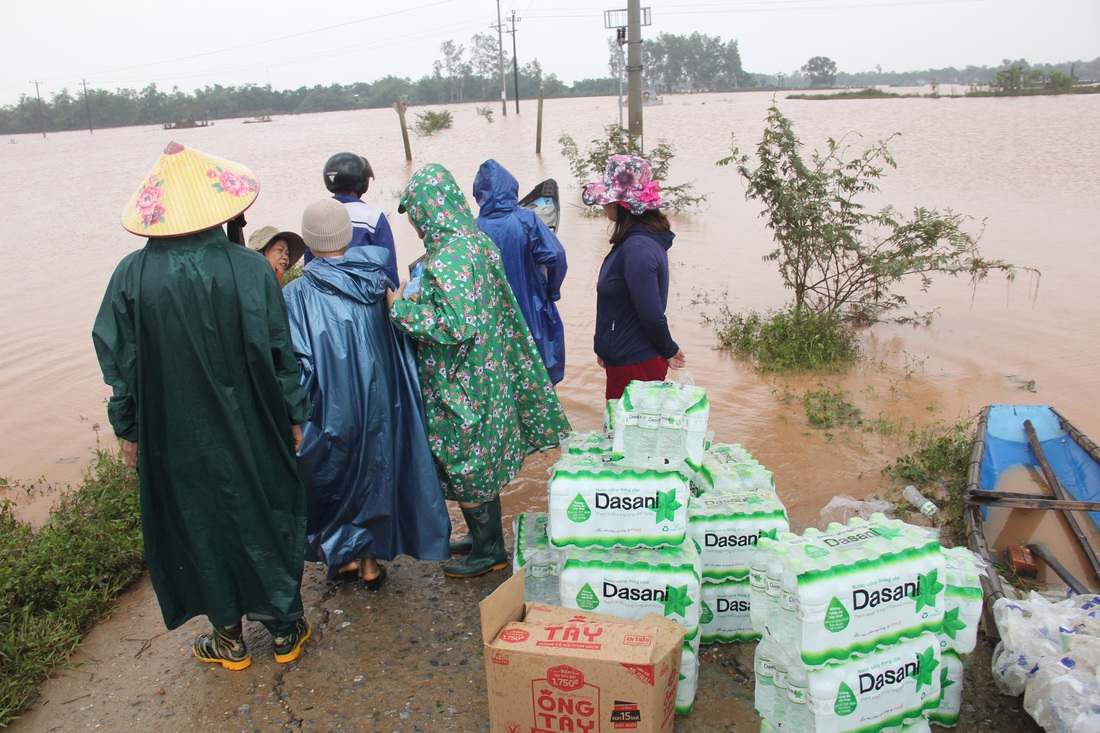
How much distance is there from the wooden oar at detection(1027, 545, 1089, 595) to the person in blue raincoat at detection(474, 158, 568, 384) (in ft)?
8.38

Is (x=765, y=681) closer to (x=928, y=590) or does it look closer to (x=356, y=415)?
(x=928, y=590)

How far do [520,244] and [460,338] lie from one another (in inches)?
54.2

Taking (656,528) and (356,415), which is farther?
(356,415)

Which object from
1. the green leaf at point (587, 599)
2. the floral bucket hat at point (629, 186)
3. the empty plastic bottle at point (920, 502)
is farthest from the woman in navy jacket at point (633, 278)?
the empty plastic bottle at point (920, 502)

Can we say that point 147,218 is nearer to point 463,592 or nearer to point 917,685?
point 463,592

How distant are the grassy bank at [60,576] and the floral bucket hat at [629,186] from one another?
283 centimetres

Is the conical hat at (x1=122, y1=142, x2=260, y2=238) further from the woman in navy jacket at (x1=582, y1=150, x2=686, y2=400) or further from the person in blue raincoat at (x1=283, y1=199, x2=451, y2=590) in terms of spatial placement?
the woman in navy jacket at (x1=582, y1=150, x2=686, y2=400)

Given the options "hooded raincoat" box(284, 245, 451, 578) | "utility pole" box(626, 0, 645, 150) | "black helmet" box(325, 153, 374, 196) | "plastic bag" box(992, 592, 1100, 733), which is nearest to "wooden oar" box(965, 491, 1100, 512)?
"plastic bag" box(992, 592, 1100, 733)

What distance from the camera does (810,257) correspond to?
6715 millimetres

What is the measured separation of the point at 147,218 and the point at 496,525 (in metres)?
1.90

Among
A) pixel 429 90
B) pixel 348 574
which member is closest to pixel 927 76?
pixel 429 90

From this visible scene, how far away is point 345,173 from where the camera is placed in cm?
444

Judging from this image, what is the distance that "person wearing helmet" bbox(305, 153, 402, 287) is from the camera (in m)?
4.29

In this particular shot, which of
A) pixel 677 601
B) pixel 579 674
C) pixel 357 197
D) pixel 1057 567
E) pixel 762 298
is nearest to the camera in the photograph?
pixel 579 674
